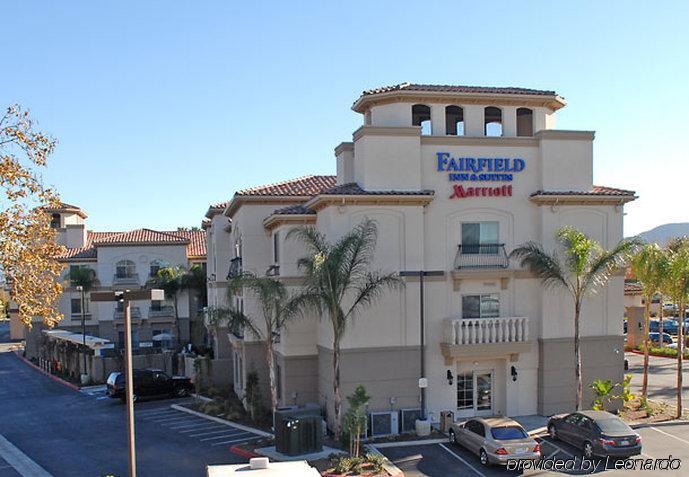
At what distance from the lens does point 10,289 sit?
563 inches

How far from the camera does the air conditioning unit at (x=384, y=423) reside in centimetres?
2522

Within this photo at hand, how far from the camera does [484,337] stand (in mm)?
26625

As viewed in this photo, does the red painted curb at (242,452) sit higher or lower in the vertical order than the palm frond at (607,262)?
lower

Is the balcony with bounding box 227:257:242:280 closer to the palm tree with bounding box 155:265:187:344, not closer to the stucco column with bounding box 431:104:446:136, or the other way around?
the stucco column with bounding box 431:104:446:136

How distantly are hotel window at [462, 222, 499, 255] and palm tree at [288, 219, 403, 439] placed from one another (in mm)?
3697

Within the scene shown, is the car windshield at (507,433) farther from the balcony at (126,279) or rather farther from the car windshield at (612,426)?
the balcony at (126,279)

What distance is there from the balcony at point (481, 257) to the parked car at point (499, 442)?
6.71 metres

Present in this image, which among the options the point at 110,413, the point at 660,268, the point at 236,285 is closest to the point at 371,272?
the point at 236,285

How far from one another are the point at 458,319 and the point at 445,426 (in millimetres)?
4118

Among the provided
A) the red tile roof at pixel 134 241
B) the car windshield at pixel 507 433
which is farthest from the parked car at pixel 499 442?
the red tile roof at pixel 134 241

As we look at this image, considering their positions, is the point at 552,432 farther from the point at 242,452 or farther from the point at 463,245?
the point at 242,452

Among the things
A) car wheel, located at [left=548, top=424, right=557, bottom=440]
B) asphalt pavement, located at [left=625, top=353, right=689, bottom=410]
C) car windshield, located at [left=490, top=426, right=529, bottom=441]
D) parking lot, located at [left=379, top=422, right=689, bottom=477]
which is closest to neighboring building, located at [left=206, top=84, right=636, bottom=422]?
parking lot, located at [left=379, top=422, right=689, bottom=477]

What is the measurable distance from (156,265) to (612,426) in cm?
4386

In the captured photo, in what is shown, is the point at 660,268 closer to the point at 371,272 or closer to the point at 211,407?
the point at 371,272
